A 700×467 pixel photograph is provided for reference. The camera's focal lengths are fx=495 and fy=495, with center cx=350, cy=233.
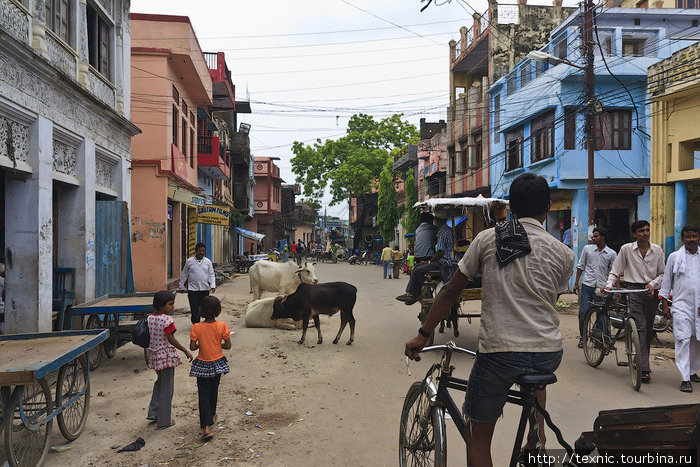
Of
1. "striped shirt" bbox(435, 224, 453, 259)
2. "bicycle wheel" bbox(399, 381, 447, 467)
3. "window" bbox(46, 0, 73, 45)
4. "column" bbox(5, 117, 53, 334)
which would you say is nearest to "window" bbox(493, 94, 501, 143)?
"striped shirt" bbox(435, 224, 453, 259)

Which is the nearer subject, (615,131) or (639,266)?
(639,266)

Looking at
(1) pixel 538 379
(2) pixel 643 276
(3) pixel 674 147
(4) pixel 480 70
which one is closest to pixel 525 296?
(1) pixel 538 379

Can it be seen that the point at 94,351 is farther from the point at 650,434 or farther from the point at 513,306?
the point at 650,434

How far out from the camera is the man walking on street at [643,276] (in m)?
6.42

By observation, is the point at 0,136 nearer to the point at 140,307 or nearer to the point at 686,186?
the point at 140,307

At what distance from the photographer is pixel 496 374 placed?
2629 millimetres

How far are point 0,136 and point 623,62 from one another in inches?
753

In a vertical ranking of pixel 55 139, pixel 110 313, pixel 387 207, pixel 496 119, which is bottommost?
pixel 110 313

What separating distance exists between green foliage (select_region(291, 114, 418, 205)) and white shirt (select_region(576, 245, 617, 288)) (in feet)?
120

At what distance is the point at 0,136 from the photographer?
6.42 m

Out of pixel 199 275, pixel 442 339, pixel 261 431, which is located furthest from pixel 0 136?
pixel 442 339

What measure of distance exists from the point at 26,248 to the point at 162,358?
3581 millimetres

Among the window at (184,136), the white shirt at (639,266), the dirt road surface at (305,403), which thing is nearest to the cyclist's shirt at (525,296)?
the dirt road surface at (305,403)

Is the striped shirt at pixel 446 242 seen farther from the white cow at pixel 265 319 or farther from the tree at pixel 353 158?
the tree at pixel 353 158
